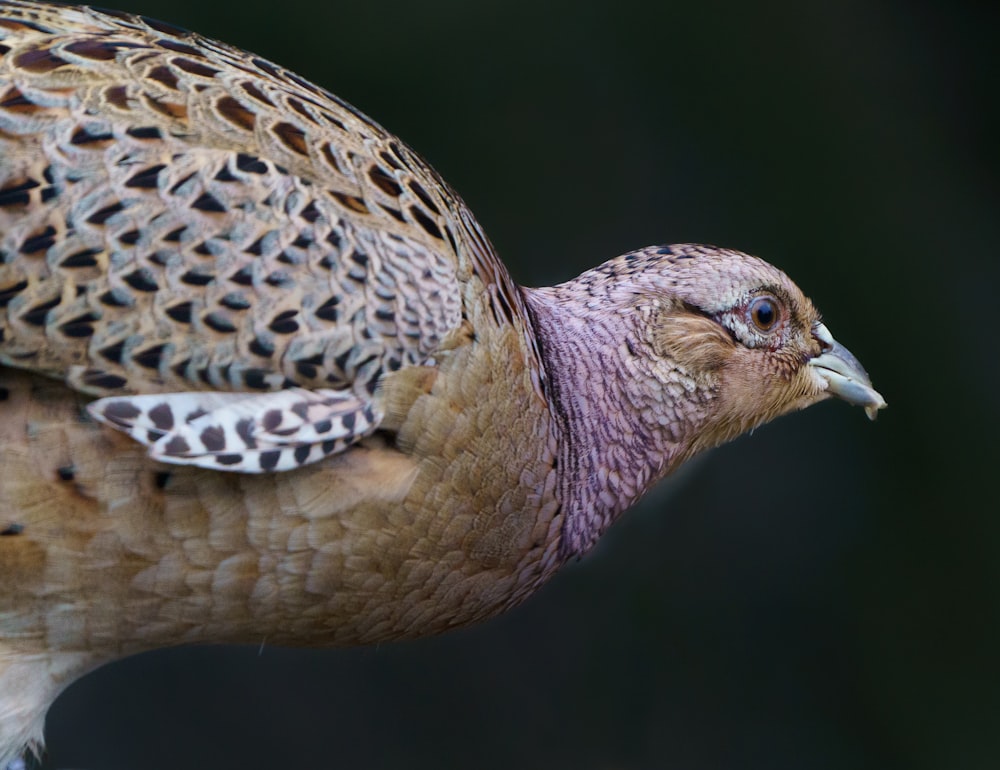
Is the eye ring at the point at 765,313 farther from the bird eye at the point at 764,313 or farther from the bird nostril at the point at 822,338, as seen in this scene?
the bird nostril at the point at 822,338

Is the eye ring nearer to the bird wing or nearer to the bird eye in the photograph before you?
the bird eye

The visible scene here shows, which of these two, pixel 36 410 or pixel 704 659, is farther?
pixel 704 659

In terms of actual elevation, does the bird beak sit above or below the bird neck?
above

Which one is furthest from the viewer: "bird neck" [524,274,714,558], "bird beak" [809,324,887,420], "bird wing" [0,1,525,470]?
"bird beak" [809,324,887,420]

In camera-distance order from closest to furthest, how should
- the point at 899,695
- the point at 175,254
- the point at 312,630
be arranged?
1. the point at 175,254
2. the point at 312,630
3. the point at 899,695

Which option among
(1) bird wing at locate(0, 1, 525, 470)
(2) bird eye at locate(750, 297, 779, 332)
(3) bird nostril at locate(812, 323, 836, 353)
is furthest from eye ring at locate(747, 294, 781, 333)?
(1) bird wing at locate(0, 1, 525, 470)

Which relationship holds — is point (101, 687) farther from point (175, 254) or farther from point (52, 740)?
point (175, 254)

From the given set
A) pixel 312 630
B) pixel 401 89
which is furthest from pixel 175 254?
pixel 401 89
